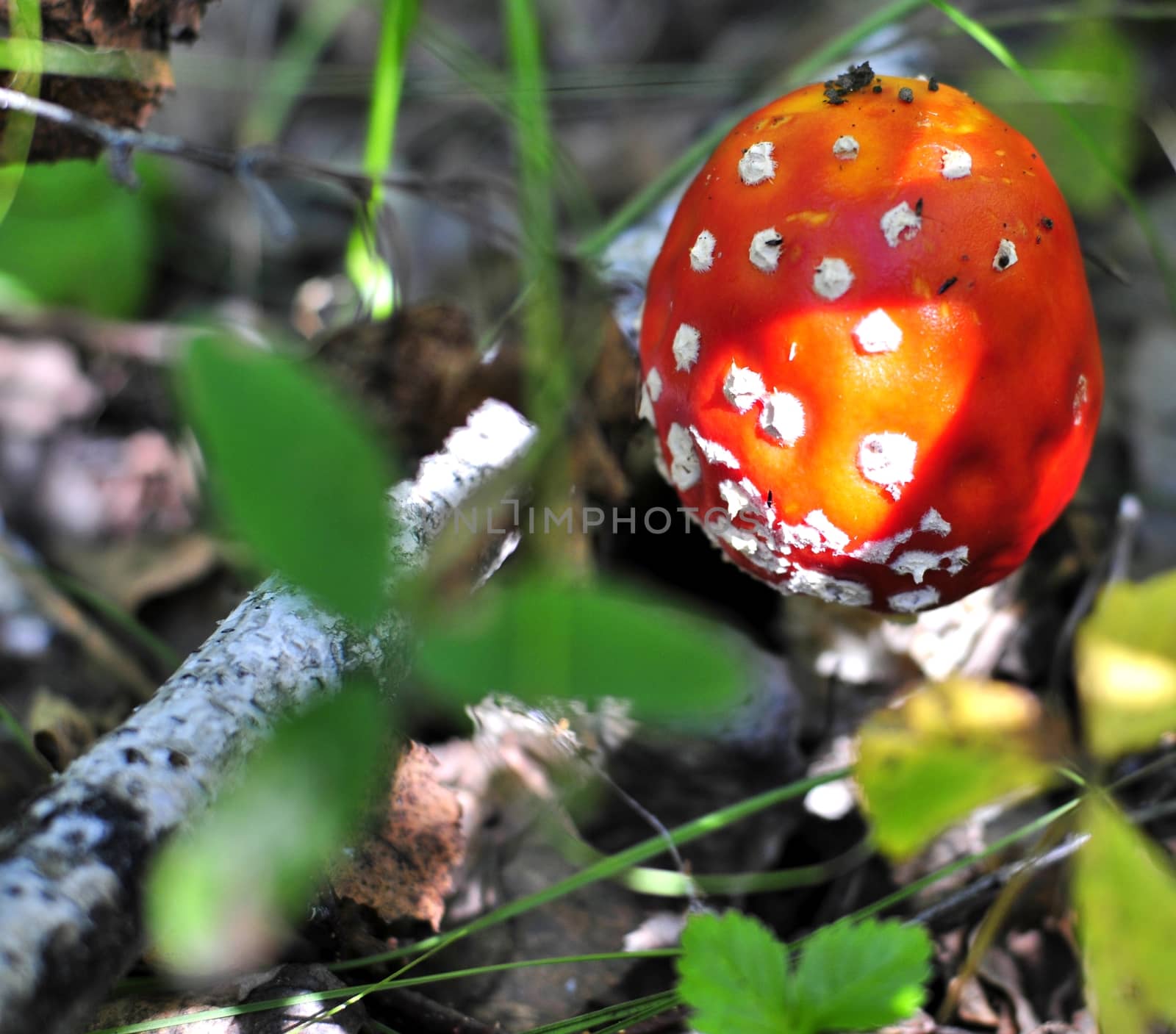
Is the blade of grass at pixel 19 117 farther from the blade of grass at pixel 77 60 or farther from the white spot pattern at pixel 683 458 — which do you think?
the white spot pattern at pixel 683 458

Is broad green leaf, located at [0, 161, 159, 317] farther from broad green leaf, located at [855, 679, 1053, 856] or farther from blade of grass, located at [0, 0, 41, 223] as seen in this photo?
broad green leaf, located at [855, 679, 1053, 856]

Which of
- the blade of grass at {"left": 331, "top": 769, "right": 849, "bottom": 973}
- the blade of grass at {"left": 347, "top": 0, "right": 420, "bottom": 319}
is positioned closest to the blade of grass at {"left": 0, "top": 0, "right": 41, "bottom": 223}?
the blade of grass at {"left": 347, "top": 0, "right": 420, "bottom": 319}

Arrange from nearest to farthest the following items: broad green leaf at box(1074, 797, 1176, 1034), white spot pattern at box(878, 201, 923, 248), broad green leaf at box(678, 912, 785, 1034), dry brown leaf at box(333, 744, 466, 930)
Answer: broad green leaf at box(1074, 797, 1176, 1034), broad green leaf at box(678, 912, 785, 1034), white spot pattern at box(878, 201, 923, 248), dry brown leaf at box(333, 744, 466, 930)

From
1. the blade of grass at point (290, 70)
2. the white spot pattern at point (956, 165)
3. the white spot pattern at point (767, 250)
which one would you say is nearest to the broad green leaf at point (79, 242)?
the blade of grass at point (290, 70)

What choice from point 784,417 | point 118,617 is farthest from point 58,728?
point 784,417

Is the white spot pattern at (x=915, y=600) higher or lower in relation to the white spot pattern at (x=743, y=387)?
lower

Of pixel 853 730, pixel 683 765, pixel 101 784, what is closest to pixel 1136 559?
pixel 853 730

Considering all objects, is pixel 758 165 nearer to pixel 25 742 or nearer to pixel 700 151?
pixel 700 151
